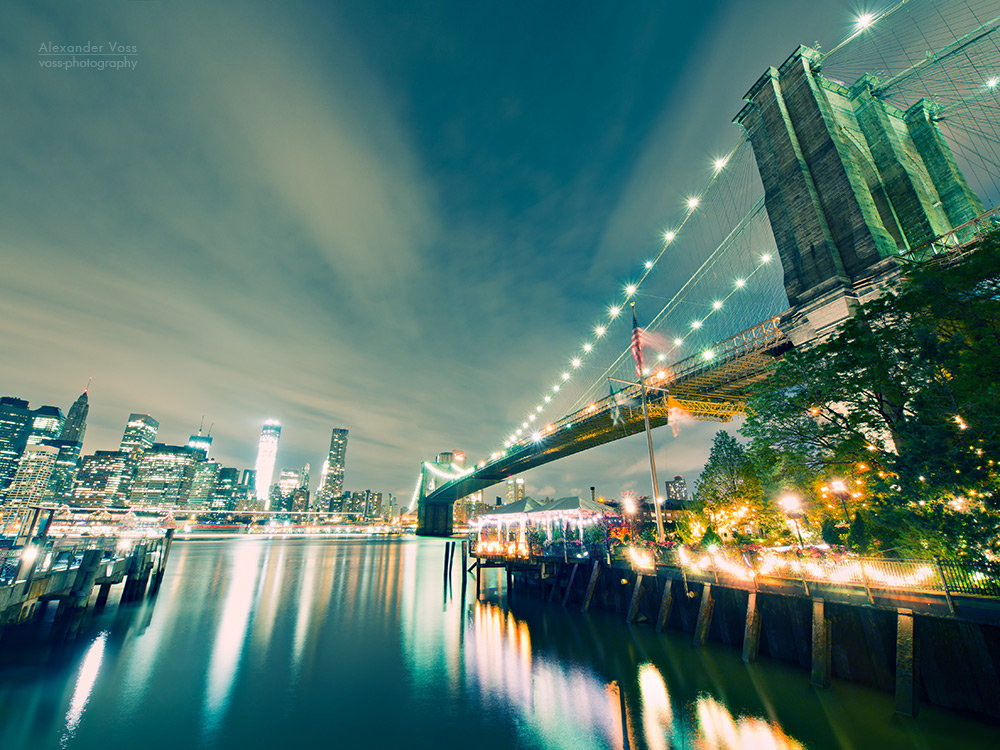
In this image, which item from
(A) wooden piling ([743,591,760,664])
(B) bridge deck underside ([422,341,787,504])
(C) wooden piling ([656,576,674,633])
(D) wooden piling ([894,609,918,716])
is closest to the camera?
(D) wooden piling ([894,609,918,716])

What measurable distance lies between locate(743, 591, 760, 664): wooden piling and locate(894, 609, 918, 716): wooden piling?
4085mm

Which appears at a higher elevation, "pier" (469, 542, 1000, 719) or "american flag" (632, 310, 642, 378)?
"american flag" (632, 310, 642, 378)

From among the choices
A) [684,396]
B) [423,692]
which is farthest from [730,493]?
[423,692]

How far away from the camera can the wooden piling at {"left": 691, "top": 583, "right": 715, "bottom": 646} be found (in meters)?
16.5

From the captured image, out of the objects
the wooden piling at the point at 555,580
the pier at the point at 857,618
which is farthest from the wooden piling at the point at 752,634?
the wooden piling at the point at 555,580

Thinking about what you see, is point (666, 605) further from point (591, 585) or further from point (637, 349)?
point (637, 349)

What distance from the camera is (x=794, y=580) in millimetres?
14023

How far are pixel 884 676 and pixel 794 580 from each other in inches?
116

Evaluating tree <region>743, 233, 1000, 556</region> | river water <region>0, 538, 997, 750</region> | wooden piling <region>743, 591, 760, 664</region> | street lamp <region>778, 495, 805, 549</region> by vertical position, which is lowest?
river water <region>0, 538, 997, 750</region>

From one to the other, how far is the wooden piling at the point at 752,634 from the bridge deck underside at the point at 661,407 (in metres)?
14.0

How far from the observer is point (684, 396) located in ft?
121

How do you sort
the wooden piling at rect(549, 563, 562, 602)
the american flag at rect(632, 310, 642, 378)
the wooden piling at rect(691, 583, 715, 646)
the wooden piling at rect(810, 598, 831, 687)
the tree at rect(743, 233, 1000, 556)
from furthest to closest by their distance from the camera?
the wooden piling at rect(549, 563, 562, 602), the american flag at rect(632, 310, 642, 378), the wooden piling at rect(691, 583, 715, 646), the wooden piling at rect(810, 598, 831, 687), the tree at rect(743, 233, 1000, 556)

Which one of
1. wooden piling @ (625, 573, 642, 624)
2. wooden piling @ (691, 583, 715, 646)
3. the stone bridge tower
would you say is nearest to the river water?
wooden piling @ (691, 583, 715, 646)

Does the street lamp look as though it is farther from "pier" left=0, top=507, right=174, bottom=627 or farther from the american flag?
"pier" left=0, top=507, right=174, bottom=627
